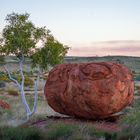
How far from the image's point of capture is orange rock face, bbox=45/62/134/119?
1839 cm

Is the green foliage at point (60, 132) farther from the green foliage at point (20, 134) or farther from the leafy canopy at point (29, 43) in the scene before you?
the leafy canopy at point (29, 43)

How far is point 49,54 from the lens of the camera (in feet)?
79.2

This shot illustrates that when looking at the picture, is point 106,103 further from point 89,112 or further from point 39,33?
point 39,33

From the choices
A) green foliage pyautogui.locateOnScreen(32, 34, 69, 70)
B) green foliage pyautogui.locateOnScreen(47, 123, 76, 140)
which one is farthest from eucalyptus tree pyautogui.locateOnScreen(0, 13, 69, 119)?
green foliage pyautogui.locateOnScreen(47, 123, 76, 140)

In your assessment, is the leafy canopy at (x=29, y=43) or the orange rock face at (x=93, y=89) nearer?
the orange rock face at (x=93, y=89)

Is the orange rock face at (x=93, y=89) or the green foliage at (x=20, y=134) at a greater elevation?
the orange rock face at (x=93, y=89)

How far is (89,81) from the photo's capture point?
18438 millimetres

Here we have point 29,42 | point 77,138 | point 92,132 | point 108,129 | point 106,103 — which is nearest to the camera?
point 77,138

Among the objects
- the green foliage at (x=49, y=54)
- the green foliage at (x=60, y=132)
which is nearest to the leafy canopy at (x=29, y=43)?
the green foliage at (x=49, y=54)

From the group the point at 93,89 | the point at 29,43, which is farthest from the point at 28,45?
the point at 93,89

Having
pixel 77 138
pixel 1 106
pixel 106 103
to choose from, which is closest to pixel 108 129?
pixel 106 103

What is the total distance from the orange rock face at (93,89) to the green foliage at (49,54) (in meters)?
4.56

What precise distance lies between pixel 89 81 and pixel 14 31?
23.2 feet

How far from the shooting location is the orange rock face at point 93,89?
18391 mm
